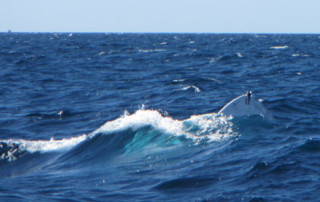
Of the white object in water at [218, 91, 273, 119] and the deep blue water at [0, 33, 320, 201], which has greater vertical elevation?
the white object in water at [218, 91, 273, 119]

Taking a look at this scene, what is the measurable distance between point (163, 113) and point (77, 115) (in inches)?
115

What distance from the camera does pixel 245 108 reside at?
14.5 metres

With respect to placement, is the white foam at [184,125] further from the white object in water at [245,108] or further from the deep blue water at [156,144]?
the white object in water at [245,108]

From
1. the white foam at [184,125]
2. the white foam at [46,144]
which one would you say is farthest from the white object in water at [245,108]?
the white foam at [46,144]

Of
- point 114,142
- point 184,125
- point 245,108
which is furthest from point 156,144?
point 245,108

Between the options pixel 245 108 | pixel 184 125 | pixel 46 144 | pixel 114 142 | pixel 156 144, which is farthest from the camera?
pixel 245 108

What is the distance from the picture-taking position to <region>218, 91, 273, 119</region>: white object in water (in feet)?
47.4

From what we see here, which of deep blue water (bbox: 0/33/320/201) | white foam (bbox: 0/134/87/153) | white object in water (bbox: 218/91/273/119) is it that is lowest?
white foam (bbox: 0/134/87/153)

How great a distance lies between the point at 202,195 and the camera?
8.21 meters

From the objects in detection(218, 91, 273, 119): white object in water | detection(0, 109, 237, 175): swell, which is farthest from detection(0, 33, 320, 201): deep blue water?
detection(218, 91, 273, 119): white object in water

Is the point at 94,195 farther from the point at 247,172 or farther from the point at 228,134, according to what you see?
the point at 228,134

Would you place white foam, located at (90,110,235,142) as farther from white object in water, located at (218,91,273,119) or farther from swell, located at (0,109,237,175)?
white object in water, located at (218,91,273,119)

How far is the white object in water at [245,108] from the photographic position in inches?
569

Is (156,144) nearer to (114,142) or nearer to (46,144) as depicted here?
(114,142)
